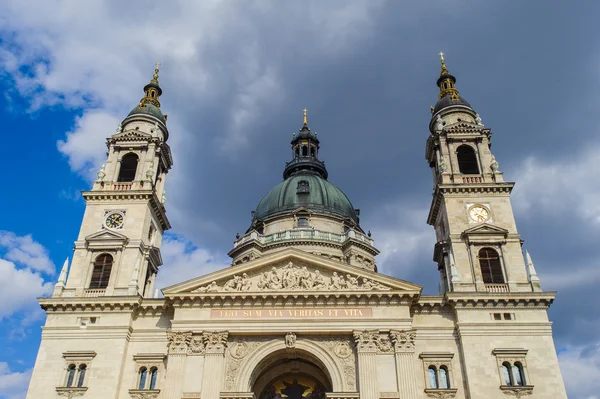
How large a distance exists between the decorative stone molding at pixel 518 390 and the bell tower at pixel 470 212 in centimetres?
624

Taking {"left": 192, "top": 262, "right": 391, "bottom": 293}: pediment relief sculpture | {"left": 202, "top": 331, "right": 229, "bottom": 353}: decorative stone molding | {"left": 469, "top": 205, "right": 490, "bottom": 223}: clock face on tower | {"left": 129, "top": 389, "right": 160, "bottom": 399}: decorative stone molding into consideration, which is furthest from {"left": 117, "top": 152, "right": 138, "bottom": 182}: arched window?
{"left": 469, "top": 205, "right": 490, "bottom": 223}: clock face on tower

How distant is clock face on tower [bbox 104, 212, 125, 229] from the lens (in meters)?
39.2

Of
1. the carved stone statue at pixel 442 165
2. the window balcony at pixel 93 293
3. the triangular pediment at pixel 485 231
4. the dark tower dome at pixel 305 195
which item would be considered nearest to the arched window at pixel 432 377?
the triangular pediment at pixel 485 231

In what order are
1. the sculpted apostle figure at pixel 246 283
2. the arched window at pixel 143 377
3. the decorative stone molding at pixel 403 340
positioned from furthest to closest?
the sculpted apostle figure at pixel 246 283 < the arched window at pixel 143 377 < the decorative stone molding at pixel 403 340

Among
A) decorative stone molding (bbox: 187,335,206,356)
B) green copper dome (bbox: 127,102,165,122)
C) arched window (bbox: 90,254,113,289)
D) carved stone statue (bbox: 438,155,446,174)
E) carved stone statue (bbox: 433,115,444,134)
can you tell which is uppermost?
green copper dome (bbox: 127,102,165,122)

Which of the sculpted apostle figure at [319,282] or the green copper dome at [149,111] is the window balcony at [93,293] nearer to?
the sculpted apostle figure at [319,282]

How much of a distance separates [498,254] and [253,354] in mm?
17240

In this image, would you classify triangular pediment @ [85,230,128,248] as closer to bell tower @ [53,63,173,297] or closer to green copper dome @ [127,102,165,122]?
bell tower @ [53,63,173,297]

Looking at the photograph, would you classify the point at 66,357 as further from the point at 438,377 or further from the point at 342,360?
the point at 438,377

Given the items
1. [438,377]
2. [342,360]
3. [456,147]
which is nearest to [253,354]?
[342,360]

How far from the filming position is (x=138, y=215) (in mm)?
39531

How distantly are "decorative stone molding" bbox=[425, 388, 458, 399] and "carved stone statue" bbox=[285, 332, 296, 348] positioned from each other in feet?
26.2

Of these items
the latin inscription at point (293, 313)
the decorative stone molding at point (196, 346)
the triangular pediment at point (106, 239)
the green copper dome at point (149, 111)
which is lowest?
the decorative stone molding at point (196, 346)

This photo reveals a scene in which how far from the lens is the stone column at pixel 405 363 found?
30984 mm
